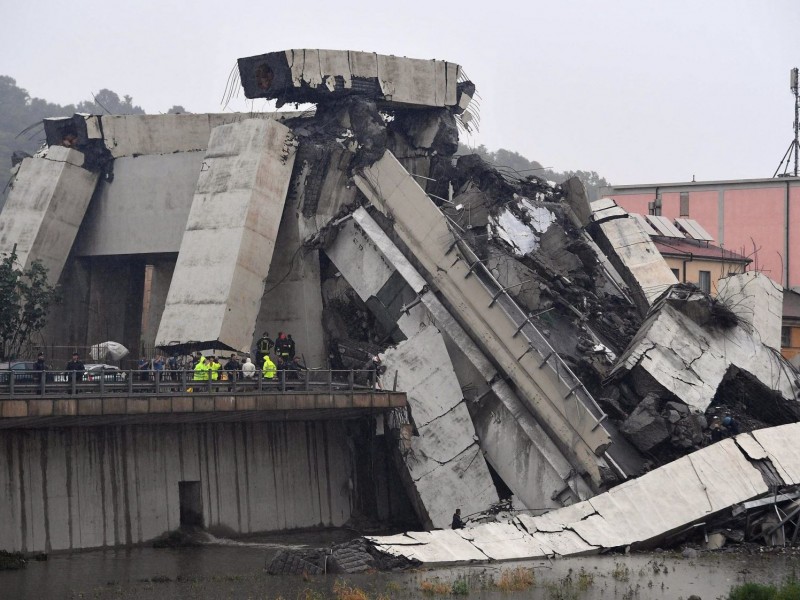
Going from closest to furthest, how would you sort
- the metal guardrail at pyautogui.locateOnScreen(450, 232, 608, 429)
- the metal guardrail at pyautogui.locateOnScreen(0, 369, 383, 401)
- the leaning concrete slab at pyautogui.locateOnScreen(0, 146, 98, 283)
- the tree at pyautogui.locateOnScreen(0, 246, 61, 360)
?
the metal guardrail at pyautogui.locateOnScreen(0, 369, 383, 401)
the metal guardrail at pyautogui.locateOnScreen(450, 232, 608, 429)
the tree at pyautogui.locateOnScreen(0, 246, 61, 360)
the leaning concrete slab at pyautogui.locateOnScreen(0, 146, 98, 283)

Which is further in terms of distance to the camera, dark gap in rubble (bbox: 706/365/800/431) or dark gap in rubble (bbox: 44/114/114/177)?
dark gap in rubble (bbox: 44/114/114/177)

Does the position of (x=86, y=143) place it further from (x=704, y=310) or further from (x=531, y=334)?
(x=704, y=310)

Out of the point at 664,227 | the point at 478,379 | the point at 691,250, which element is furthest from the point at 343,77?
the point at 691,250

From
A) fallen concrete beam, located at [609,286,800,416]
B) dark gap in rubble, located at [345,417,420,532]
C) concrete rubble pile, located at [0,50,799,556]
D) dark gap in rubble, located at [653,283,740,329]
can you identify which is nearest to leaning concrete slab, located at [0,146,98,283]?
concrete rubble pile, located at [0,50,799,556]

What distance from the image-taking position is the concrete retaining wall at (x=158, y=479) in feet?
97.6

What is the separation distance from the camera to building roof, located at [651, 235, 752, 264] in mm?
51562

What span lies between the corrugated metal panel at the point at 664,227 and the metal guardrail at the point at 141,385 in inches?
876

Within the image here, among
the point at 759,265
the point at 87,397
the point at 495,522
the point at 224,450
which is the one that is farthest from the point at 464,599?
the point at 759,265

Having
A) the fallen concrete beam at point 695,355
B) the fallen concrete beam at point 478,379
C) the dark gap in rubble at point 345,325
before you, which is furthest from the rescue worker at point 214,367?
the fallen concrete beam at point 695,355

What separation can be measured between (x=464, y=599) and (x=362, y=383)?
46.7ft

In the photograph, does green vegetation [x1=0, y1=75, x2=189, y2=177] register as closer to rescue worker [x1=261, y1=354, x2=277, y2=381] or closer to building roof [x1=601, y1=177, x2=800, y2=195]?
building roof [x1=601, y1=177, x2=800, y2=195]

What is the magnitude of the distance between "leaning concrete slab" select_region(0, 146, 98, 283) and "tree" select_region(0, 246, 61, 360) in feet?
2.28

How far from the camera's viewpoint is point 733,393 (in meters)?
36.4

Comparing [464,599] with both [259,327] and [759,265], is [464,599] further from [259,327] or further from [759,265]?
[759,265]
